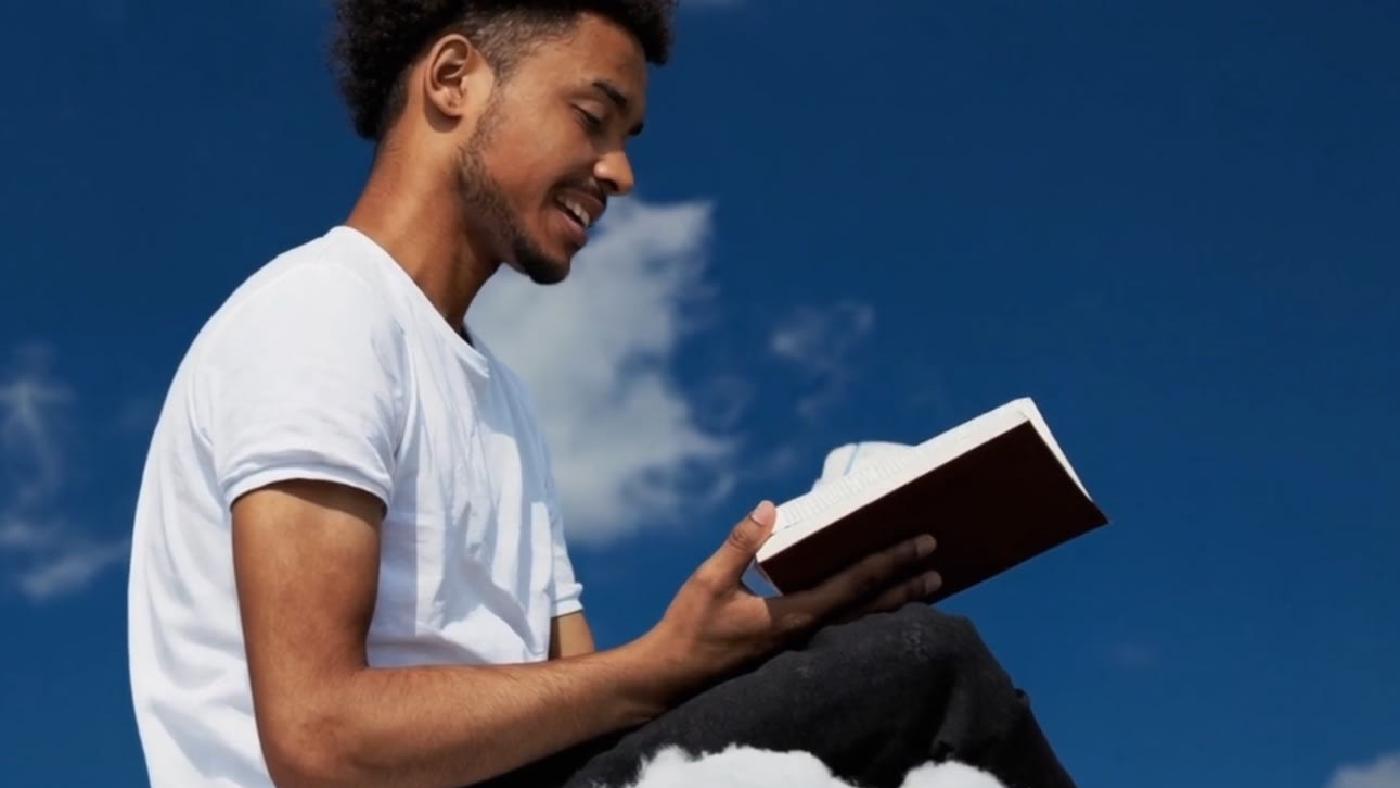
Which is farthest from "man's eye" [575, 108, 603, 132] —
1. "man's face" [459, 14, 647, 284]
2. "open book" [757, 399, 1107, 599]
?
"open book" [757, 399, 1107, 599]

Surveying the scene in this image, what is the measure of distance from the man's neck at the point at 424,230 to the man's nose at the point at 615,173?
35 centimetres

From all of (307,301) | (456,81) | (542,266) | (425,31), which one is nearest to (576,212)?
(542,266)

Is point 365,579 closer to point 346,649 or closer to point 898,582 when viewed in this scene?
point 346,649

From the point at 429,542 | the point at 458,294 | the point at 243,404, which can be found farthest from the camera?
the point at 458,294

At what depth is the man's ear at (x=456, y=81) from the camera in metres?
3.81

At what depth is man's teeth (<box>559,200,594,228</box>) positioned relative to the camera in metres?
3.81

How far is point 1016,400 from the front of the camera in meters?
2.96

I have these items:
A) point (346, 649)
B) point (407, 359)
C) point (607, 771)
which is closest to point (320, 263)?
point (407, 359)

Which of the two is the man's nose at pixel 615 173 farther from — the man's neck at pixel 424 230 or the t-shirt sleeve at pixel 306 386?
the t-shirt sleeve at pixel 306 386

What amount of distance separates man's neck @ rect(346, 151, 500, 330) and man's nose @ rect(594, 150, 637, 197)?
35 cm

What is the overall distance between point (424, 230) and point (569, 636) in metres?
1.11

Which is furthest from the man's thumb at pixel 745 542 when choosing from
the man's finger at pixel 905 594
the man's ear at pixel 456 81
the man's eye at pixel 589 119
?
the man's ear at pixel 456 81

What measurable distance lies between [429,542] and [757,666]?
0.69 meters

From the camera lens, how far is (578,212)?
12.6 feet
